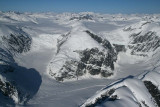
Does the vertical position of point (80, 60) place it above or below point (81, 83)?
above

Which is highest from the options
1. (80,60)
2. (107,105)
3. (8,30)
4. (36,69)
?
(8,30)

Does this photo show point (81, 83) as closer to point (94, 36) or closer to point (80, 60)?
point (80, 60)

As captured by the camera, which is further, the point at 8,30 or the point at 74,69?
the point at 8,30

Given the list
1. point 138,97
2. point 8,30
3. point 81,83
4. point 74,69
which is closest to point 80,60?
point 74,69

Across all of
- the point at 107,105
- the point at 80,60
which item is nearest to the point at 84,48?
the point at 80,60

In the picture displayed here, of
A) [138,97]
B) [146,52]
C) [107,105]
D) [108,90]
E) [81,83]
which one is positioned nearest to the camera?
[107,105]

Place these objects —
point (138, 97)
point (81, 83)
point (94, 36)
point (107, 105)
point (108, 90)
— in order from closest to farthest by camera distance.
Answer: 1. point (107, 105)
2. point (138, 97)
3. point (108, 90)
4. point (81, 83)
5. point (94, 36)
